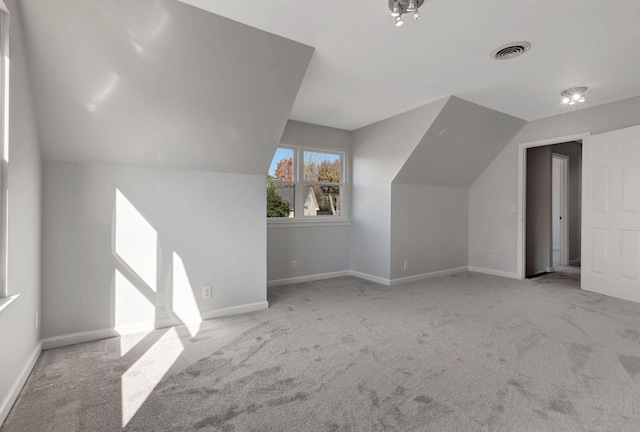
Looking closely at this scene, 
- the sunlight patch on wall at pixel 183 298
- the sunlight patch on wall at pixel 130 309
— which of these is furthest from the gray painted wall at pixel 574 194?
the sunlight patch on wall at pixel 130 309

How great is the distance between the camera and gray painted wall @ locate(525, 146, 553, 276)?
17.4 ft

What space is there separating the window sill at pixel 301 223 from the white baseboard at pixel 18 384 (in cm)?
271

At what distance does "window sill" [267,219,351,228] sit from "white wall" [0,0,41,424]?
2.61 m

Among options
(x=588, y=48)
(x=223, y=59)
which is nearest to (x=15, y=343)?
(x=223, y=59)

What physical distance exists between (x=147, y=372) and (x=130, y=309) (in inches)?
35.1

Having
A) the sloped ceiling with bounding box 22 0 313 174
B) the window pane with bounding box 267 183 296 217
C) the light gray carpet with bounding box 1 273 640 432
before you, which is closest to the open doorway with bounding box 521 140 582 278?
the light gray carpet with bounding box 1 273 640 432

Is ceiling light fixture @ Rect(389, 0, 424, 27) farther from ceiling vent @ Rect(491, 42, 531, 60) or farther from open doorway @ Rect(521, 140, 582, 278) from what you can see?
open doorway @ Rect(521, 140, 582, 278)

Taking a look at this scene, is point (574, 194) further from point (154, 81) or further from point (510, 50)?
point (154, 81)

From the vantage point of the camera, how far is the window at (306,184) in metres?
4.61

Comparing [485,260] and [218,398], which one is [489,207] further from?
[218,398]

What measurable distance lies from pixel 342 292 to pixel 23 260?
10.3 feet

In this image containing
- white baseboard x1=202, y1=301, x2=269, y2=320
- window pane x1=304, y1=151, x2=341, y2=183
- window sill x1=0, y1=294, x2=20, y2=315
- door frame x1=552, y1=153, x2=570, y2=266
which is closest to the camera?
window sill x1=0, y1=294, x2=20, y2=315

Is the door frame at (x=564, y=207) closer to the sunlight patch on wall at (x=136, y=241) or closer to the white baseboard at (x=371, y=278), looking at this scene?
the white baseboard at (x=371, y=278)

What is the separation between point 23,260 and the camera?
201cm
